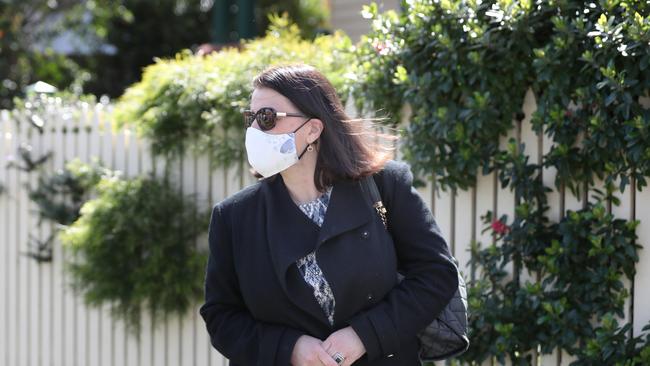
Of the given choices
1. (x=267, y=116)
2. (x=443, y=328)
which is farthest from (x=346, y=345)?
(x=267, y=116)

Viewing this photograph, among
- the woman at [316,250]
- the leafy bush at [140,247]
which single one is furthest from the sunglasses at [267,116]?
the leafy bush at [140,247]

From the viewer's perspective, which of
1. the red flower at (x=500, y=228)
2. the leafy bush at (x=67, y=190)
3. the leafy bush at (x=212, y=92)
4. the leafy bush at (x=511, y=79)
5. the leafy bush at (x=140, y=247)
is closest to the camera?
the leafy bush at (x=511, y=79)

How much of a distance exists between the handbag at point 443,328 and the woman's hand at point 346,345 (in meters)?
0.26

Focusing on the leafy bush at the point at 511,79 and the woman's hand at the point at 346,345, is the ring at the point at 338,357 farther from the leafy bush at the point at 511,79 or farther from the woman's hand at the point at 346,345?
the leafy bush at the point at 511,79

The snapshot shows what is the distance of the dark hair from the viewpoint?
9.93 feet

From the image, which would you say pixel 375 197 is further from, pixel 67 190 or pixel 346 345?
pixel 67 190

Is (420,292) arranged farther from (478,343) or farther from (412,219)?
(478,343)

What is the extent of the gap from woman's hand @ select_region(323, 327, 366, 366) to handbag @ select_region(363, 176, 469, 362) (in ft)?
0.85

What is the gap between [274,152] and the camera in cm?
306

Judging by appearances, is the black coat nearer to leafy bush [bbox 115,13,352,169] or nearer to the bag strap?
the bag strap

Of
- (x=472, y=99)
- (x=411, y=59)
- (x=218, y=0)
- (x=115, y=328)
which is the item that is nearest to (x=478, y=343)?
(x=472, y=99)

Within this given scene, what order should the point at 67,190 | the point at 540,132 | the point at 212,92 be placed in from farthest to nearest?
the point at 67,190
the point at 212,92
the point at 540,132

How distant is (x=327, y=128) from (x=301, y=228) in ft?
1.16

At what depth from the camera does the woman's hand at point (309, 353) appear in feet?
9.31
